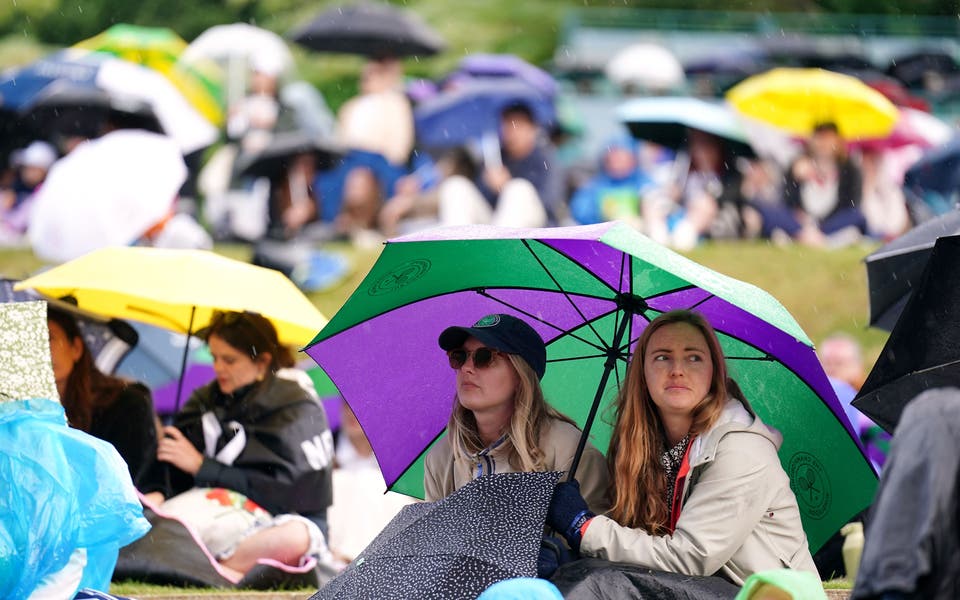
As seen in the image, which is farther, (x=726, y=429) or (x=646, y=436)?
(x=646, y=436)

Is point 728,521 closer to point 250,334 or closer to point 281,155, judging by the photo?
point 250,334

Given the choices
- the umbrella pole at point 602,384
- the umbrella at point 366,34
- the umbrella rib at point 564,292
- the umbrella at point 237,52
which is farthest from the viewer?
the umbrella at point 366,34

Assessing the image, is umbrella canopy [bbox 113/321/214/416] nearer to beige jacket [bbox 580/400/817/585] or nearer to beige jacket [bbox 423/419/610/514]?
beige jacket [bbox 423/419/610/514]

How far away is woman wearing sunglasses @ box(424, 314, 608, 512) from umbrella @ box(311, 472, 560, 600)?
0.31 m

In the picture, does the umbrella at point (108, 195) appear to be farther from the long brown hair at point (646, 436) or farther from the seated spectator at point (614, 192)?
the long brown hair at point (646, 436)

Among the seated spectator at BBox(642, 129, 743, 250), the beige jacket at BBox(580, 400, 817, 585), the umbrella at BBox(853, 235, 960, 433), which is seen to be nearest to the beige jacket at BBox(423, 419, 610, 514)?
the beige jacket at BBox(580, 400, 817, 585)

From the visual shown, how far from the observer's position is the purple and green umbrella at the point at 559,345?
5324 millimetres

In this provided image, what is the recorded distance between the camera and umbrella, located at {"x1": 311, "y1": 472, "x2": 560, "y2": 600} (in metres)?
4.65

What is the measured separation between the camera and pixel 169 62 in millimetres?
17562

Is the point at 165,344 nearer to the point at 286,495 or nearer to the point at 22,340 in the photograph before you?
the point at 286,495

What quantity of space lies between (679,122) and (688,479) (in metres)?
10.9

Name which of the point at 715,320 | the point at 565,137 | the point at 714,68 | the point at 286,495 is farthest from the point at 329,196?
the point at 715,320

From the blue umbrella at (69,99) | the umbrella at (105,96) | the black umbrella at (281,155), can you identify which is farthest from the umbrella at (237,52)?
the black umbrella at (281,155)

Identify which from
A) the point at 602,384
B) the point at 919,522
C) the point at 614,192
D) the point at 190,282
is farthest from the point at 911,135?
the point at 919,522
